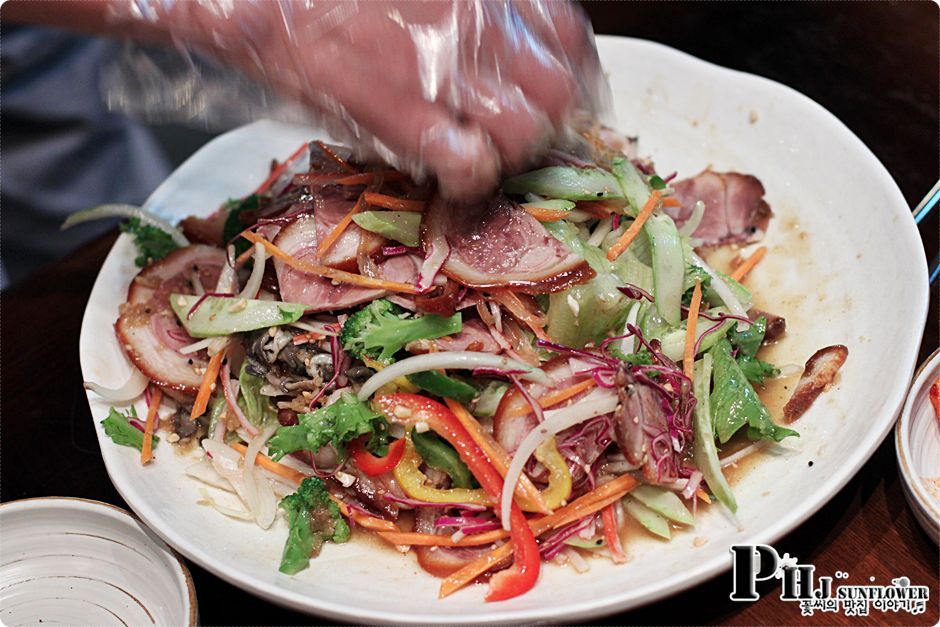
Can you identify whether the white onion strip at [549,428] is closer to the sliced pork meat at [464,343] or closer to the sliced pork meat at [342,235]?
the sliced pork meat at [464,343]

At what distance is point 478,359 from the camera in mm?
2031

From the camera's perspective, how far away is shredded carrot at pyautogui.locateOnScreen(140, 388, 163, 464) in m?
2.27

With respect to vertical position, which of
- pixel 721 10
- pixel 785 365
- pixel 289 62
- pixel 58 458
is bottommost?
pixel 58 458

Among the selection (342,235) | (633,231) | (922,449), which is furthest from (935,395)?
(342,235)

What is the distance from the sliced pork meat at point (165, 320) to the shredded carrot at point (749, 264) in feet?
5.95

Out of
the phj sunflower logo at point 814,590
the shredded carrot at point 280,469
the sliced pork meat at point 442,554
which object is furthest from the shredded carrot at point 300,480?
the phj sunflower logo at point 814,590

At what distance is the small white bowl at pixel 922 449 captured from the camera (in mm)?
1799

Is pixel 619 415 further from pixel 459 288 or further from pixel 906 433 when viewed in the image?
pixel 906 433

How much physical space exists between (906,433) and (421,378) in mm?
1232

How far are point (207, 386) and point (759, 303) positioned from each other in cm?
183

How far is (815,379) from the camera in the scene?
219 centimetres

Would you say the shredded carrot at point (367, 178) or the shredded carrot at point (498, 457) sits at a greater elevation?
the shredded carrot at point (367, 178)

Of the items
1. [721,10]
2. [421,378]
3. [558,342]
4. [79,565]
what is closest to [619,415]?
[558,342]

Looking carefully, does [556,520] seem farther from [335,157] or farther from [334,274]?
[335,157]
